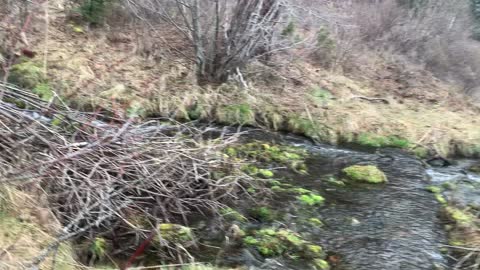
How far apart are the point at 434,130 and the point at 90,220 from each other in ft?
25.8

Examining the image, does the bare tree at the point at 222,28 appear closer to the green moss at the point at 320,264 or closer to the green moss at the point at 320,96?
the green moss at the point at 320,96

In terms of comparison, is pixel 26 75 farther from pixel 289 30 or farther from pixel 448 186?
pixel 448 186

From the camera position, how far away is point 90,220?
179 inches

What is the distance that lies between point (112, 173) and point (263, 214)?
5.39 ft

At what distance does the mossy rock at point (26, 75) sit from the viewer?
8.82 meters

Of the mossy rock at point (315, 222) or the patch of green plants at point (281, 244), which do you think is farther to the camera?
the mossy rock at point (315, 222)

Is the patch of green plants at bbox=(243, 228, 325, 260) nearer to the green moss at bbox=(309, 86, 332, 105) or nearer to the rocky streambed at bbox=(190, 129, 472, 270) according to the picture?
the rocky streambed at bbox=(190, 129, 472, 270)

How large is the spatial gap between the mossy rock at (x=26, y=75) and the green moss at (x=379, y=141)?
560cm

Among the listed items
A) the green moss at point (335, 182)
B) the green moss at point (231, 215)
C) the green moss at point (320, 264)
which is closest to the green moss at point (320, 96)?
the green moss at point (335, 182)

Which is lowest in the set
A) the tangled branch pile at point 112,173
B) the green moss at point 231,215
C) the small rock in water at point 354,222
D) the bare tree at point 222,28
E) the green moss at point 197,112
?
the green moss at point 197,112

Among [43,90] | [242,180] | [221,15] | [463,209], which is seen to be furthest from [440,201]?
[43,90]

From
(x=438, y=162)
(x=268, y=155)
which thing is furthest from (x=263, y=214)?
(x=438, y=162)

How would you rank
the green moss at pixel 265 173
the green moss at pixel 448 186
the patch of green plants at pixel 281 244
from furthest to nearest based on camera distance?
the green moss at pixel 448 186 < the green moss at pixel 265 173 < the patch of green plants at pixel 281 244

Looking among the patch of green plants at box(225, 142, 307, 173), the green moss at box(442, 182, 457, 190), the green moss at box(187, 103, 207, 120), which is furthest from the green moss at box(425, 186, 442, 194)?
the green moss at box(187, 103, 207, 120)
